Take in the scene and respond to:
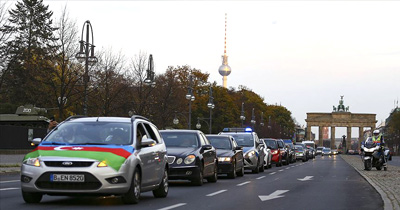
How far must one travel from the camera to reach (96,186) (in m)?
12.2

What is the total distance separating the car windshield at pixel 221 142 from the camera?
26.1m

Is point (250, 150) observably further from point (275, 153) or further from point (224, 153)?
point (275, 153)

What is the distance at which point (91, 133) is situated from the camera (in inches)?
529

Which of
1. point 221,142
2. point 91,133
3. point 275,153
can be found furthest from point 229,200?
point 275,153

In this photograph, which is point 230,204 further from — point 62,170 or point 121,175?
point 62,170

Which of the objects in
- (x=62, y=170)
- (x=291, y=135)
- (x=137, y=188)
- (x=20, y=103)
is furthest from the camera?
(x=291, y=135)

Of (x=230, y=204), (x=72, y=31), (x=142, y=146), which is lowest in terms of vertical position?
(x=230, y=204)

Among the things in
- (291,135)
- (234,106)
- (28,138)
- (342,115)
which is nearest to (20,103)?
(28,138)

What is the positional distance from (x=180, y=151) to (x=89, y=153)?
25.8 ft

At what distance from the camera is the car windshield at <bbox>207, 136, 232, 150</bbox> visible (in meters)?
26.1

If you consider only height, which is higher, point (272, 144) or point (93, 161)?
point (272, 144)

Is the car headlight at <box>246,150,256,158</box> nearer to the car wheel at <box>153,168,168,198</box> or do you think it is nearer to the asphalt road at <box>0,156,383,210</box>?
the asphalt road at <box>0,156,383,210</box>

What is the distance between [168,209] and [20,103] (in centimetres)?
7266

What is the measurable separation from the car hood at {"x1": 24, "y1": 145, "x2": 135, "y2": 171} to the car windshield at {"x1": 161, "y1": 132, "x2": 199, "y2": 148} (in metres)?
8.12
